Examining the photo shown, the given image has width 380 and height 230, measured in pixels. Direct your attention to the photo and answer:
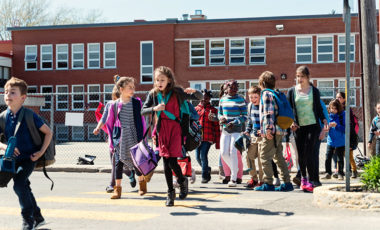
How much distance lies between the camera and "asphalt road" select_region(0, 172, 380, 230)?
20.1ft

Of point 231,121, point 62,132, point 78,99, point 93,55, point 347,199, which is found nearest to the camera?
point 347,199

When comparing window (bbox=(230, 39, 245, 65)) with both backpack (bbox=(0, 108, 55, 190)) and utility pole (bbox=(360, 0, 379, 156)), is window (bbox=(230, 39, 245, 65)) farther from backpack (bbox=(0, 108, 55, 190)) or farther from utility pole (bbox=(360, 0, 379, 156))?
backpack (bbox=(0, 108, 55, 190))

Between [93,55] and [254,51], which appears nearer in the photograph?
[254,51]

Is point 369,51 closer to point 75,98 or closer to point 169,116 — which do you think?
point 169,116

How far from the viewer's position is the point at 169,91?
24.8ft

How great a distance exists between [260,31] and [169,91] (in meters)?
35.2

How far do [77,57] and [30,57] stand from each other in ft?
13.0

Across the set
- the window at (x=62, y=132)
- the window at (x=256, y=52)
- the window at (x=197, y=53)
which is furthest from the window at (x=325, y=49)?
the window at (x=62, y=132)

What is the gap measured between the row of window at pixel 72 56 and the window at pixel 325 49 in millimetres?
15617

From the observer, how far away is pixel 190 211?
7.10 m

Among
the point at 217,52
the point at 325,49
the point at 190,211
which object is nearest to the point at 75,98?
the point at 217,52

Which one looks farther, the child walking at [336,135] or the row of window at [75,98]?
the row of window at [75,98]

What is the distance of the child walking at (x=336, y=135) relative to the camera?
1134 cm

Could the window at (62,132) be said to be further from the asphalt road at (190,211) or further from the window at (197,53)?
the asphalt road at (190,211)
